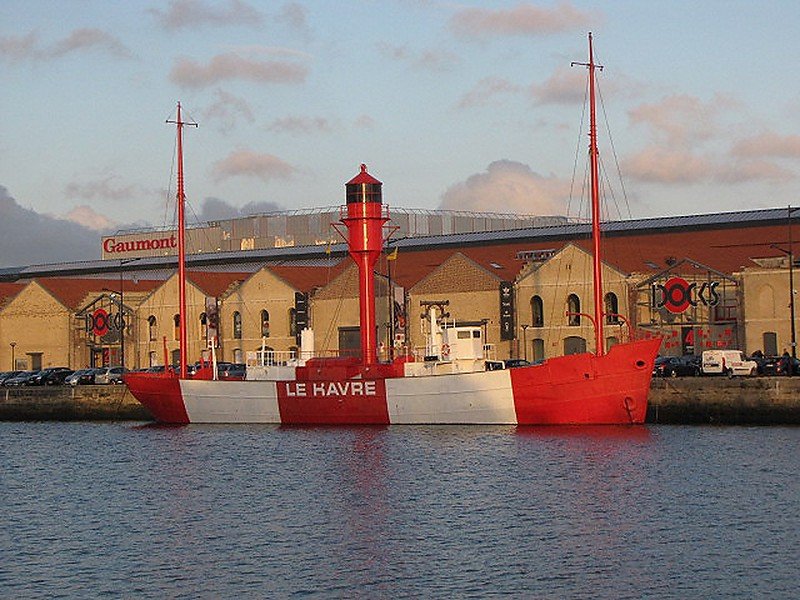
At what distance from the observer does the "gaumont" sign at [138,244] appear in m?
155

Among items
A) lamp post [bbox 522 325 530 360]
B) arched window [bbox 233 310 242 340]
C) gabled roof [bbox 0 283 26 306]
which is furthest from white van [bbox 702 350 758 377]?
gabled roof [bbox 0 283 26 306]

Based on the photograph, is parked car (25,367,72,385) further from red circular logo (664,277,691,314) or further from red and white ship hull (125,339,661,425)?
red circular logo (664,277,691,314)

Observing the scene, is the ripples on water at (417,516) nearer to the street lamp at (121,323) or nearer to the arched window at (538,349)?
the arched window at (538,349)

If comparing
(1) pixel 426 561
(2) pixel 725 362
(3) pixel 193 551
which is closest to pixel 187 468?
(3) pixel 193 551

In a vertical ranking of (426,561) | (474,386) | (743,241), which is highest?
(743,241)

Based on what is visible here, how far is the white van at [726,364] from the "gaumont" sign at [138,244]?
287 feet

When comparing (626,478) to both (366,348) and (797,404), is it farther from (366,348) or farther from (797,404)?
(366,348)

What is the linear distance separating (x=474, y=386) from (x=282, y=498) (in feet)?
64.8

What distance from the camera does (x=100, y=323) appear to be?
118438 mm

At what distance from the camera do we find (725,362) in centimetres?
7338

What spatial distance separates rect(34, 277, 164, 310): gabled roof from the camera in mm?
121188

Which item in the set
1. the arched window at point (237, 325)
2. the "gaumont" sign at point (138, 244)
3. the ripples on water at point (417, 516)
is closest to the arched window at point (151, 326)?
the arched window at point (237, 325)

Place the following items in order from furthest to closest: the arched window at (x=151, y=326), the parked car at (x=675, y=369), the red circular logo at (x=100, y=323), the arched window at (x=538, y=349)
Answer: the red circular logo at (x=100, y=323) < the arched window at (x=151, y=326) < the arched window at (x=538, y=349) < the parked car at (x=675, y=369)

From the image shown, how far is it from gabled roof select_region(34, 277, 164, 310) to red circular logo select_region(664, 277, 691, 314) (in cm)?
4669
